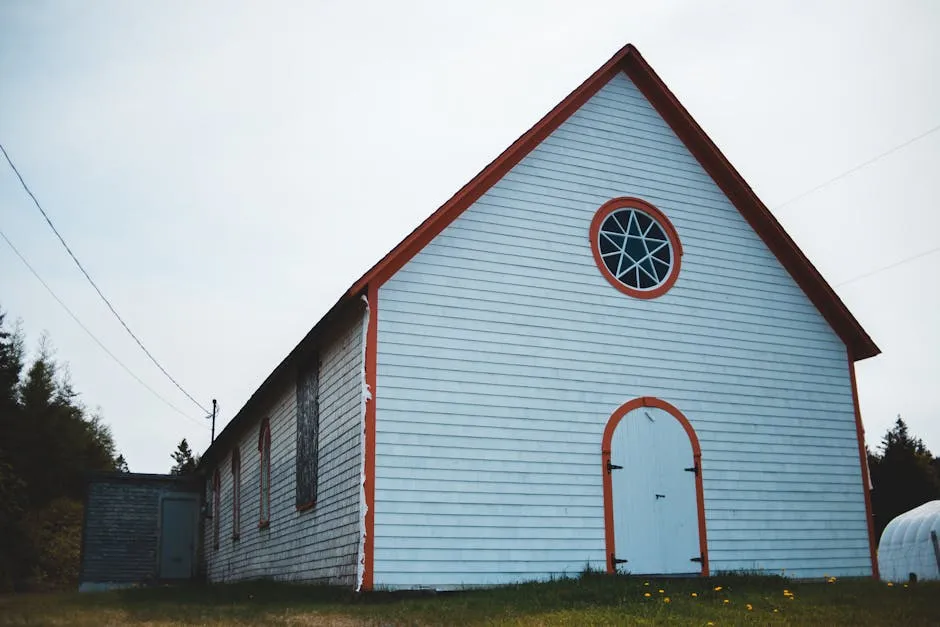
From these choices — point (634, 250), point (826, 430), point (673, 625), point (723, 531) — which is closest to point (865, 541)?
point (826, 430)

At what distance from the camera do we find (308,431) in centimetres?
1673

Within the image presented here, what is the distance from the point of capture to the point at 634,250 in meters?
16.2

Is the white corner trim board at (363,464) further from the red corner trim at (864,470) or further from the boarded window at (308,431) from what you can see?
the red corner trim at (864,470)

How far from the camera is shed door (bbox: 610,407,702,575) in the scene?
14594mm

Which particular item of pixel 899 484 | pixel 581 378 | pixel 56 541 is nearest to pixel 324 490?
pixel 581 378

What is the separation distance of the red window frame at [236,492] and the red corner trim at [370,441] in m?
12.1

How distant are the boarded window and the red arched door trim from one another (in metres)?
4.84

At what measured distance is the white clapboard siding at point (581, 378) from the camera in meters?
13.5

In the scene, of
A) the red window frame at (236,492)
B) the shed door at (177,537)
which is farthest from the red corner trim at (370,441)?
the shed door at (177,537)

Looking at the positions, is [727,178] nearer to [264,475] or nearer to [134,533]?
[264,475]

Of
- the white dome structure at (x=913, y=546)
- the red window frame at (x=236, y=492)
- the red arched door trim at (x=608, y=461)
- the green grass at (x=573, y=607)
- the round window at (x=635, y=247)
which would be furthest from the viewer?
the white dome structure at (x=913, y=546)

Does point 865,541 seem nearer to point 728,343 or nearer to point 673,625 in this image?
point 728,343

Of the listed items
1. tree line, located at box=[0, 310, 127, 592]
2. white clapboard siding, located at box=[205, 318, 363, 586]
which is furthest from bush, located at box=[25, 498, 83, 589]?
white clapboard siding, located at box=[205, 318, 363, 586]

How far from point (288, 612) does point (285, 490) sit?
290 inches
